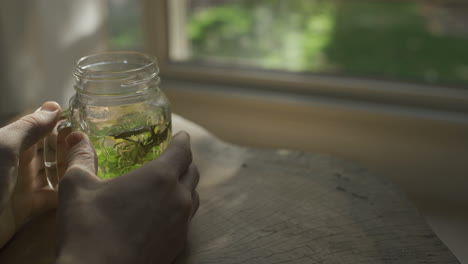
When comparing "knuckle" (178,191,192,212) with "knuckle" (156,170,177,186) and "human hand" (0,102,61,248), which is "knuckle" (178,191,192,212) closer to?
"knuckle" (156,170,177,186)

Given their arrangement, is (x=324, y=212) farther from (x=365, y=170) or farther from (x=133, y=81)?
(x=133, y=81)

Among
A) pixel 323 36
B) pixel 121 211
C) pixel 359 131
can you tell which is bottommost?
pixel 359 131

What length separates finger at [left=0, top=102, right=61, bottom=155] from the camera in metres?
0.69

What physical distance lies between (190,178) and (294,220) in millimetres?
190

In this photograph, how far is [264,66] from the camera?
59.2 inches

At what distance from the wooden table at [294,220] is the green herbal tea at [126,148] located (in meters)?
0.14

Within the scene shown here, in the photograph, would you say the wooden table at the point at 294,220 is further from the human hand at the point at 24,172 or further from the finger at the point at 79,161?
the finger at the point at 79,161

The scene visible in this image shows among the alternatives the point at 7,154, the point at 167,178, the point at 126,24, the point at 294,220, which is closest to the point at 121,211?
the point at 167,178

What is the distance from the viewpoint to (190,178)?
72cm

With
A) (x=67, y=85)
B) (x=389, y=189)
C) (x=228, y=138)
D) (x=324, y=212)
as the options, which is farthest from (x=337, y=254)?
(x=67, y=85)

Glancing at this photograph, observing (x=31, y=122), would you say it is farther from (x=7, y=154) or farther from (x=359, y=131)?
(x=359, y=131)

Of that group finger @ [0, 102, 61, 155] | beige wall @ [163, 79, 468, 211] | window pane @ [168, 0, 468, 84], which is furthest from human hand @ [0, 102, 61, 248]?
window pane @ [168, 0, 468, 84]

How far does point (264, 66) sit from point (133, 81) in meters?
0.82

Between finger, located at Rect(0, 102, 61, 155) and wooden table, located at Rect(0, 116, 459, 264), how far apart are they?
172mm
